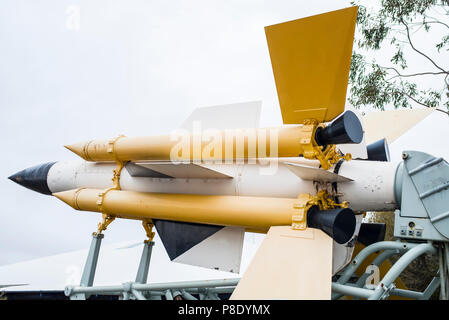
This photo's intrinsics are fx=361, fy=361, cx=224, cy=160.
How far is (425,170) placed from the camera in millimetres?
2443

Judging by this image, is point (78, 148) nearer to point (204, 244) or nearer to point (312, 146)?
point (204, 244)

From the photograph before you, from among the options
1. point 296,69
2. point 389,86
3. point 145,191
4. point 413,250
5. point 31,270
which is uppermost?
point 389,86

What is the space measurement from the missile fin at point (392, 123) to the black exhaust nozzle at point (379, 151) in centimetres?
22

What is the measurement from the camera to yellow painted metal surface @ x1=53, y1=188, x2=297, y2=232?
273 centimetres

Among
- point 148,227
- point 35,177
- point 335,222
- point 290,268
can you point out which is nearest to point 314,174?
point 335,222

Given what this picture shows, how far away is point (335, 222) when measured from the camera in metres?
2.33

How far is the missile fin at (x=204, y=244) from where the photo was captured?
3.18 meters

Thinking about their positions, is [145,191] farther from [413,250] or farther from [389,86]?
[389,86]

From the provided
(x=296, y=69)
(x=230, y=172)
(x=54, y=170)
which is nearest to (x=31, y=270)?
(x=54, y=170)

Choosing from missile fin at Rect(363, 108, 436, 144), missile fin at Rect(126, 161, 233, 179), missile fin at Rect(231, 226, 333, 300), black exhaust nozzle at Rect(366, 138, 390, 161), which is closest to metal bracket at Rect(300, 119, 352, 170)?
missile fin at Rect(231, 226, 333, 300)

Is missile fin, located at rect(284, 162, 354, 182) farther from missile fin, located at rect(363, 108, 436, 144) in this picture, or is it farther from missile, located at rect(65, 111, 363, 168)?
missile fin, located at rect(363, 108, 436, 144)

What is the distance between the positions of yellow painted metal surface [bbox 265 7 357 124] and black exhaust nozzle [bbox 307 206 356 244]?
2.19 feet

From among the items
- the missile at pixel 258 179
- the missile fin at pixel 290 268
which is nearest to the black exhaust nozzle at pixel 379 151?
the missile at pixel 258 179
